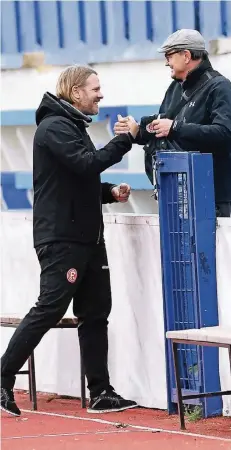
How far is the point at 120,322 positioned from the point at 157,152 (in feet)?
3.95

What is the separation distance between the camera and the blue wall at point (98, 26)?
36.2 feet

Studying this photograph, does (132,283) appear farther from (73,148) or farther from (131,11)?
(131,11)

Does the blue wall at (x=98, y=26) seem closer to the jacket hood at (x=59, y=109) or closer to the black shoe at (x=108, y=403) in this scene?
the jacket hood at (x=59, y=109)

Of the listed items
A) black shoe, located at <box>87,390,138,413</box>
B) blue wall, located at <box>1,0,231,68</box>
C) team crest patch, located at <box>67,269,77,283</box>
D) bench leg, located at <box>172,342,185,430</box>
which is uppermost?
blue wall, located at <box>1,0,231,68</box>

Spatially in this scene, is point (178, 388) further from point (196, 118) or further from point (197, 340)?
point (196, 118)

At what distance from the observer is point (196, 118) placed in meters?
8.02

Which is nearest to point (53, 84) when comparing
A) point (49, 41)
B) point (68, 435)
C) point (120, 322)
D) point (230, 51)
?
point (49, 41)

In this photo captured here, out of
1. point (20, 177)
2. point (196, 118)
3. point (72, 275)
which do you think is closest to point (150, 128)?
point (196, 118)

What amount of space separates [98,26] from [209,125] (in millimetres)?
4359

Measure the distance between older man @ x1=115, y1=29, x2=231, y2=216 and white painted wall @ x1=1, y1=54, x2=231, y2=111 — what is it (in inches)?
101

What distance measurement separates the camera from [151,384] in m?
8.38

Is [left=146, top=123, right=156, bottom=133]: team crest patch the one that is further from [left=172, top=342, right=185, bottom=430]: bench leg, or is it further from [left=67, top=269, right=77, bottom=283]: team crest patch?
[left=172, top=342, right=185, bottom=430]: bench leg

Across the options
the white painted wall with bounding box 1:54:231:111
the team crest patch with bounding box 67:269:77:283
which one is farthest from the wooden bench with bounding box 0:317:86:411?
the white painted wall with bounding box 1:54:231:111

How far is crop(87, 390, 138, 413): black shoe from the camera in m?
8.29
